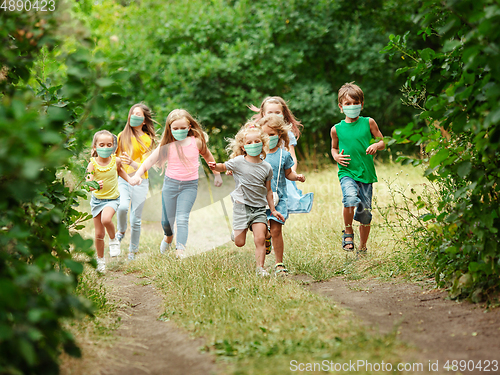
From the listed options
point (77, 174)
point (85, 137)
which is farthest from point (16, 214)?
point (77, 174)

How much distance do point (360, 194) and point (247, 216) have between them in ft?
4.61

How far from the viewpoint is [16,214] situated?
226cm

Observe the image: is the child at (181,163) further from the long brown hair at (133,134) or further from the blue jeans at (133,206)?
the long brown hair at (133,134)

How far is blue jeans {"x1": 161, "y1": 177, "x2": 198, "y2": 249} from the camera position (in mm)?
5668

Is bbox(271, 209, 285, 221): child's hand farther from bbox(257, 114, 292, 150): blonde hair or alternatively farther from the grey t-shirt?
bbox(257, 114, 292, 150): blonde hair

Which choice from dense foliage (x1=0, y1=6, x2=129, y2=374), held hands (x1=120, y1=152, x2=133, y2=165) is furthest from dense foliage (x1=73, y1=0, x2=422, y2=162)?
dense foliage (x1=0, y1=6, x2=129, y2=374)

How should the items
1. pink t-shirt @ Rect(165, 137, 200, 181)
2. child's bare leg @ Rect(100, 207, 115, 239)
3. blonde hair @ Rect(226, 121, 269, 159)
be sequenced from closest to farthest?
blonde hair @ Rect(226, 121, 269, 159) < child's bare leg @ Rect(100, 207, 115, 239) < pink t-shirt @ Rect(165, 137, 200, 181)

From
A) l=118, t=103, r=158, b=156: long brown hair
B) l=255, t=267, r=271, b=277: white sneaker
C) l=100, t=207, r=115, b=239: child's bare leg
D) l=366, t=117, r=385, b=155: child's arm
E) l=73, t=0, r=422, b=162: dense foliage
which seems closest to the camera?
l=255, t=267, r=271, b=277: white sneaker

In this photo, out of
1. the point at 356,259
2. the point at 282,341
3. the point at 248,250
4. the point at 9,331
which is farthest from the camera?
the point at 248,250

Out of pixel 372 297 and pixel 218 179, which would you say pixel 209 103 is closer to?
pixel 218 179

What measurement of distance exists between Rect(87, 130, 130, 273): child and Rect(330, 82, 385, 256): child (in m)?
2.66

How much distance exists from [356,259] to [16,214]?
359 cm

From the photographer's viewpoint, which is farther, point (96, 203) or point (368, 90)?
point (368, 90)

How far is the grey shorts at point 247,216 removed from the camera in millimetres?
4562
